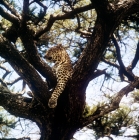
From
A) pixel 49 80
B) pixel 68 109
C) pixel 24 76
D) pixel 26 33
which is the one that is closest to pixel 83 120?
pixel 68 109

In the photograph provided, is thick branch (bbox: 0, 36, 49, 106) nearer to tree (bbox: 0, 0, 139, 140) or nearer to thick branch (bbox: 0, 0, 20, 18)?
tree (bbox: 0, 0, 139, 140)

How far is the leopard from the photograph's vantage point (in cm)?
278

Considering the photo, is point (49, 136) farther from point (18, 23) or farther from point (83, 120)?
point (18, 23)

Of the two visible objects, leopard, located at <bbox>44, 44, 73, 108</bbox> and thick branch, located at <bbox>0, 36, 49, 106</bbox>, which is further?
leopard, located at <bbox>44, 44, 73, 108</bbox>

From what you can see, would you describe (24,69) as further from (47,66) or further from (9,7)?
(9,7)

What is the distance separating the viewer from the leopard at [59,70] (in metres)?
2.78

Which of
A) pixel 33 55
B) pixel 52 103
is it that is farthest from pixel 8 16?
pixel 52 103

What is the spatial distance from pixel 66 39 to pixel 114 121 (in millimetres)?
1663

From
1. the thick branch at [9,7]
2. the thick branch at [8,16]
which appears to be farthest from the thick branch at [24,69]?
the thick branch at [9,7]

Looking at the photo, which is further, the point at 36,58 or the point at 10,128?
the point at 10,128

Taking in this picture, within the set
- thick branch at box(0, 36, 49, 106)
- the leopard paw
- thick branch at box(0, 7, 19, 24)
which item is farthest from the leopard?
thick branch at box(0, 7, 19, 24)

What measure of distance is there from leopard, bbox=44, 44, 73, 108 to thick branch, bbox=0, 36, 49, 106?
0.12 metres

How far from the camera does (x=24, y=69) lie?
271 cm

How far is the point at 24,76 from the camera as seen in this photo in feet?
9.07
